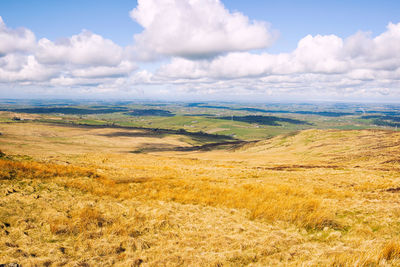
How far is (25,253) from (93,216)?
10.0 ft

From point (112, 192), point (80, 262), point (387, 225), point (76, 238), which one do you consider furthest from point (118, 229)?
point (387, 225)

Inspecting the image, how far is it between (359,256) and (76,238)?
923 cm

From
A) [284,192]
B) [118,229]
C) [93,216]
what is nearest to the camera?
[118,229]

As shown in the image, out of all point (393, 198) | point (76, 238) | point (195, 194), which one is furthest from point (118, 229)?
point (393, 198)

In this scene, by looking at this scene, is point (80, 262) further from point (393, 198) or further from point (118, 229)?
point (393, 198)

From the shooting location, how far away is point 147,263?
6883mm

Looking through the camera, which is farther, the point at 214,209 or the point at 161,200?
the point at 161,200

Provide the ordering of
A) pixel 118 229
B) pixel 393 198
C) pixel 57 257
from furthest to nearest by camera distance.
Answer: pixel 393 198 < pixel 118 229 < pixel 57 257

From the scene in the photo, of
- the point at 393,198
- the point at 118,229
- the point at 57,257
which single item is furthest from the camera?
the point at 393,198

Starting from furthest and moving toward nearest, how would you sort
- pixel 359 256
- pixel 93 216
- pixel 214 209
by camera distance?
1. pixel 214 209
2. pixel 93 216
3. pixel 359 256

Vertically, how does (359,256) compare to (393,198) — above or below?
above

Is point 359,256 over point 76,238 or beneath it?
over

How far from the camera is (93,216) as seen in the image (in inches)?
395

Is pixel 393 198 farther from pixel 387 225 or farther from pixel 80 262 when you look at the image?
pixel 80 262
